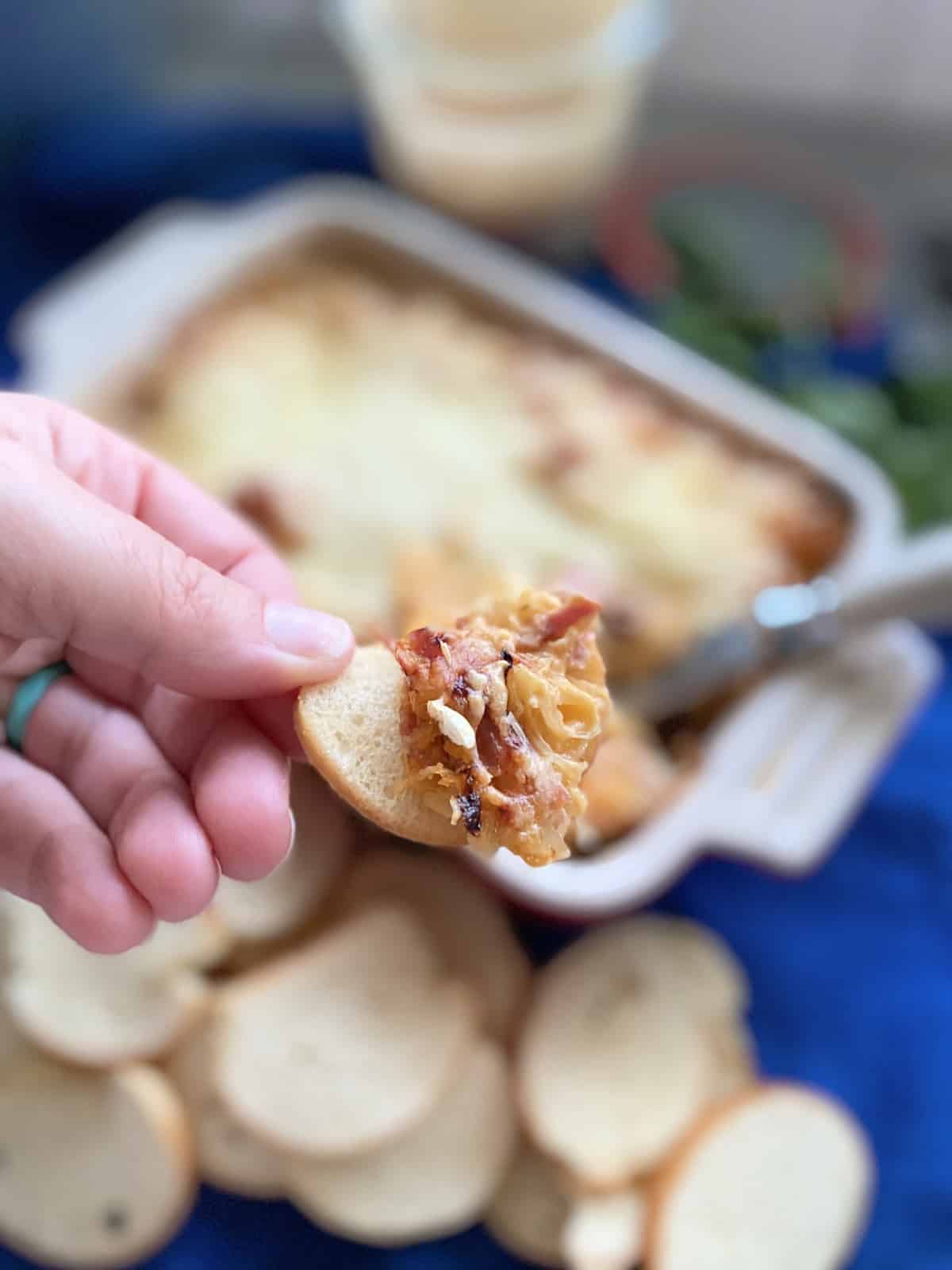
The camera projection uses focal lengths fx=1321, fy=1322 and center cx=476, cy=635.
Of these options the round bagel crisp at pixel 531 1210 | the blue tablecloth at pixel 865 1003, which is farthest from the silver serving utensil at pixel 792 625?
the round bagel crisp at pixel 531 1210

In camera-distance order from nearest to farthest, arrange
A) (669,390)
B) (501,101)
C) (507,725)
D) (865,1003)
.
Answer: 1. (507,725)
2. (865,1003)
3. (669,390)
4. (501,101)

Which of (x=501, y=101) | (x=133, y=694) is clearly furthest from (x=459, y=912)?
(x=501, y=101)

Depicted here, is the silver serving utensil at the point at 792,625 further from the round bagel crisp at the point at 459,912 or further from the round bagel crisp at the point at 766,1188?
the round bagel crisp at the point at 766,1188

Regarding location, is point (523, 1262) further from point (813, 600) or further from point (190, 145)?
point (190, 145)

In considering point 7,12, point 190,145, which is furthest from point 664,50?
point 7,12

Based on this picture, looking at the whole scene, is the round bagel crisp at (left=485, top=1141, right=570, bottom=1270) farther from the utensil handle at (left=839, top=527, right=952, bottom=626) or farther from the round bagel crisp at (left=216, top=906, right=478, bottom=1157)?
the utensil handle at (left=839, top=527, right=952, bottom=626)

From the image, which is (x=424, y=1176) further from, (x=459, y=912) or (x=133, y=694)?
(x=133, y=694)
